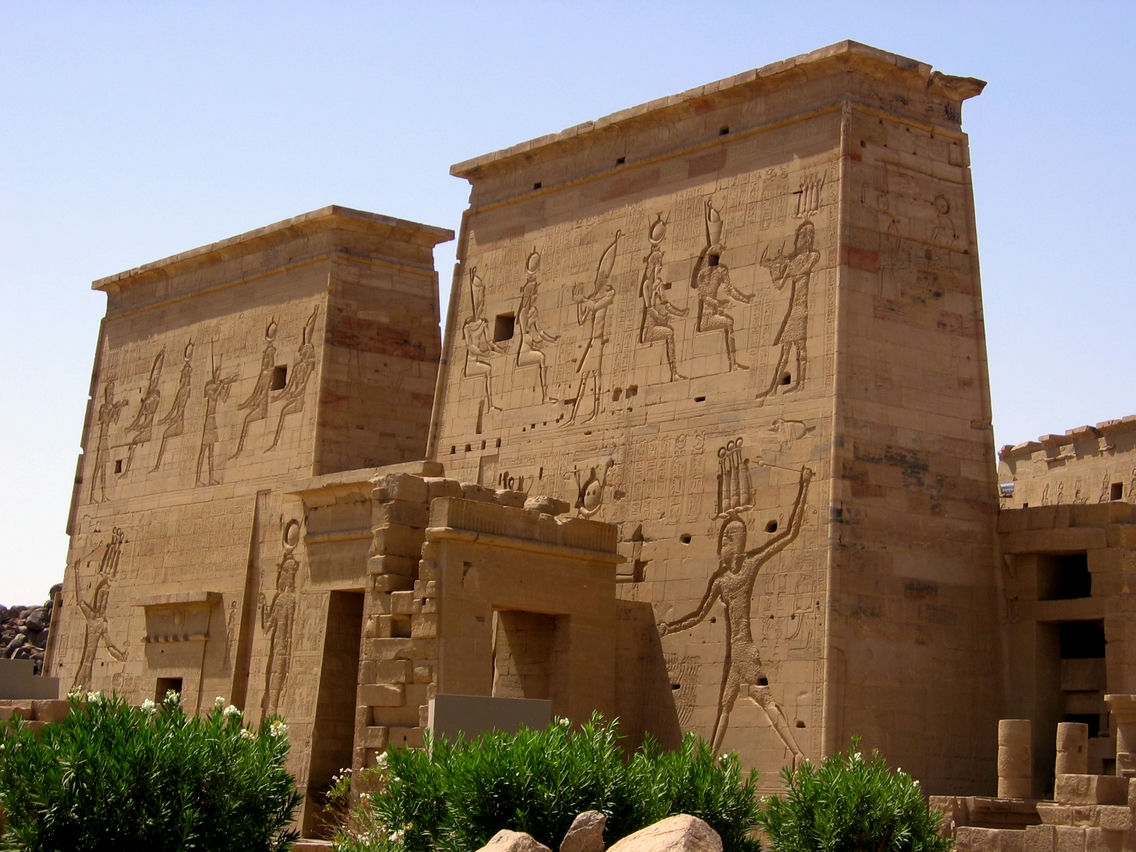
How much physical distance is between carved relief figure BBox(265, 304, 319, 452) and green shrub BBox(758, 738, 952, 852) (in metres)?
11.4

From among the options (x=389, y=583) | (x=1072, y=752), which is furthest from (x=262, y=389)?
(x=1072, y=752)

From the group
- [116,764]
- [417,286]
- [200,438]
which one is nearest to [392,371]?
[417,286]

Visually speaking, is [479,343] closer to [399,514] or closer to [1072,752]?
[399,514]

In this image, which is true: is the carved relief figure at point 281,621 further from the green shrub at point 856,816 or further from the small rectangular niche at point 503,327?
the green shrub at point 856,816

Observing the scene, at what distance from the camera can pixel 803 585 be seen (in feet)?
49.0

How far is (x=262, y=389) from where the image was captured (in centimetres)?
2195

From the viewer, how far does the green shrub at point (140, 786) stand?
32.6ft

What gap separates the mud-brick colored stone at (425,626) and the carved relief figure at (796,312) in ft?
12.3

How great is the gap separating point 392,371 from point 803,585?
27.0 ft

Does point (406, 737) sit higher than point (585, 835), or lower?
higher

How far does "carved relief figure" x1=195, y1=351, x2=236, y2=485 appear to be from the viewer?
74.0 ft

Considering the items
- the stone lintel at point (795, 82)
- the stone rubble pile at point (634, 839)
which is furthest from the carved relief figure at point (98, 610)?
the stone rubble pile at point (634, 839)

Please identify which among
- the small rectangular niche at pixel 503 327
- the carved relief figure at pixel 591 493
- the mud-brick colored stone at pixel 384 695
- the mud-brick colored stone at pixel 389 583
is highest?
the small rectangular niche at pixel 503 327

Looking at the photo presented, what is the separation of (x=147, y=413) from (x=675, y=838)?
55.8 ft
